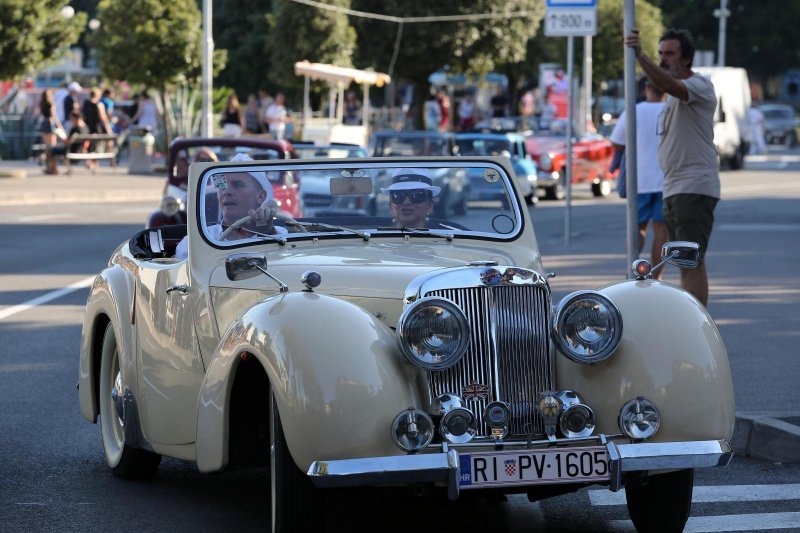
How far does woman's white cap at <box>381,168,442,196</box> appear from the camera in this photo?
270 inches

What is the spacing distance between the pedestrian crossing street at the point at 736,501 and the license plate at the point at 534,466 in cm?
97

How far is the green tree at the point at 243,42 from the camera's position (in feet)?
211

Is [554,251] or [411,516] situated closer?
[411,516]

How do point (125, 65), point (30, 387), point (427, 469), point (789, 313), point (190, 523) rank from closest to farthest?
1. point (427, 469)
2. point (190, 523)
3. point (30, 387)
4. point (789, 313)
5. point (125, 65)

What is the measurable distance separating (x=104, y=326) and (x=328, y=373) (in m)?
2.78

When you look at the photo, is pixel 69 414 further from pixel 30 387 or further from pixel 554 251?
pixel 554 251

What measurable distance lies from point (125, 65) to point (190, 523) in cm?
3229

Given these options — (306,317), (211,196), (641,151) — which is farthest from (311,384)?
(641,151)

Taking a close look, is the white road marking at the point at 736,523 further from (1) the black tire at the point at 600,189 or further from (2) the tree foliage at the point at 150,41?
(2) the tree foliage at the point at 150,41

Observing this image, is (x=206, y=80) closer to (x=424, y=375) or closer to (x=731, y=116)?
(x=731, y=116)

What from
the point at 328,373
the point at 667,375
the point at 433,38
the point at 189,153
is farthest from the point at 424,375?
the point at 433,38

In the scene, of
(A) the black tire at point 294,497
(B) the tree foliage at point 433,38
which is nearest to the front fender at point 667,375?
(A) the black tire at point 294,497

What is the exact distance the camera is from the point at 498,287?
552cm

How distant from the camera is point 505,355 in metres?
5.48
